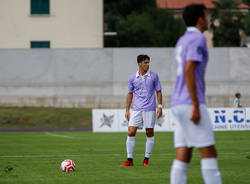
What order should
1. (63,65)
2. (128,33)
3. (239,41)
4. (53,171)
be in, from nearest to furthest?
1. (53,171)
2. (63,65)
3. (128,33)
4. (239,41)

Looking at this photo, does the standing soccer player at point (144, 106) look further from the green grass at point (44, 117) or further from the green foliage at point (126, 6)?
the green foliage at point (126, 6)

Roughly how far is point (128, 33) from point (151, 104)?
189 ft

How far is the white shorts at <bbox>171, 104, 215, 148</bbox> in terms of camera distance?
255 inches

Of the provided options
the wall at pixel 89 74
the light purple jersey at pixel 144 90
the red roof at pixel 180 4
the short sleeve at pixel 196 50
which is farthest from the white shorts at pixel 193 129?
the red roof at pixel 180 4

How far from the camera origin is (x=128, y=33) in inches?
2744

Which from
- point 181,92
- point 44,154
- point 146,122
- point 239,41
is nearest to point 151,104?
point 146,122

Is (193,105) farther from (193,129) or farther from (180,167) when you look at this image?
(180,167)

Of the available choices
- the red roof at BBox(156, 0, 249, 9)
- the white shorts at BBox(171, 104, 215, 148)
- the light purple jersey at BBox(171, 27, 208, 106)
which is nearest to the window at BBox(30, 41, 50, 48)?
the light purple jersey at BBox(171, 27, 208, 106)

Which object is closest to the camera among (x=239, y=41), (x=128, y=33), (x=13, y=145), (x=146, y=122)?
(x=146, y=122)

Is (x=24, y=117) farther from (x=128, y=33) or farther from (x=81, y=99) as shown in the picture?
(x=128, y=33)

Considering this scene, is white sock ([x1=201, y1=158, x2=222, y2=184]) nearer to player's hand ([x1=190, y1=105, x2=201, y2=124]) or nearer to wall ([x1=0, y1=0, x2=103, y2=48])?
player's hand ([x1=190, y1=105, x2=201, y2=124])

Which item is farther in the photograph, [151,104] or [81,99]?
[81,99]

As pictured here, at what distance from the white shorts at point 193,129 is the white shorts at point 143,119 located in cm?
577

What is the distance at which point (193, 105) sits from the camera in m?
6.46
